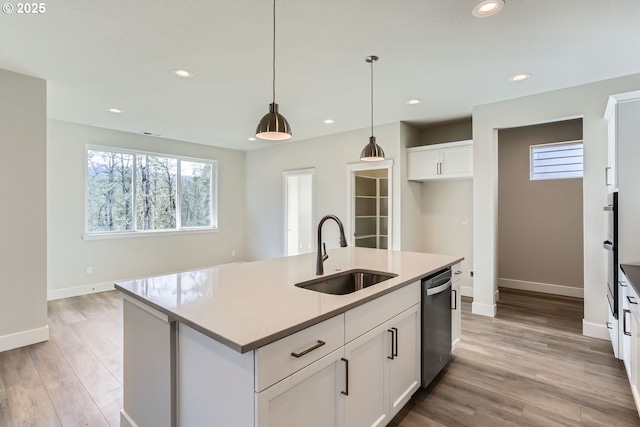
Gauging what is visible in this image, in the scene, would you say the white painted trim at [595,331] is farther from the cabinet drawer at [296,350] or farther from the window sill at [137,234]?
the window sill at [137,234]

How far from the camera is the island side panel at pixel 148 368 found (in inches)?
59.1

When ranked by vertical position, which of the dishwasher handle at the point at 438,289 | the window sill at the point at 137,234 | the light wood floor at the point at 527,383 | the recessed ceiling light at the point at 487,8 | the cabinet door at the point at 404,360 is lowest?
the light wood floor at the point at 527,383

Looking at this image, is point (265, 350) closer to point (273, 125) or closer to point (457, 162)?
point (273, 125)

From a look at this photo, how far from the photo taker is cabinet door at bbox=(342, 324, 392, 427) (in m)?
1.56

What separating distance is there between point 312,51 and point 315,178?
10.9ft

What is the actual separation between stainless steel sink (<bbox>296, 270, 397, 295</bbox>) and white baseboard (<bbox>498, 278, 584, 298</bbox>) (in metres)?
4.16

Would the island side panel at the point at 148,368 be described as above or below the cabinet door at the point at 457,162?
below

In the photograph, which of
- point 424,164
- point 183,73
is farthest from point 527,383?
point 183,73

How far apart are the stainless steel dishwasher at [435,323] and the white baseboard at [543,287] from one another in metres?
3.47

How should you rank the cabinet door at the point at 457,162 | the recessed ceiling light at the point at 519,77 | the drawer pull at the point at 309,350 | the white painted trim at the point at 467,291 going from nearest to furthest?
the drawer pull at the point at 309,350 < the recessed ceiling light at the point at 519,77 < the cabinet door at the point at 457,162 < the white painted trim at the point at 467,291

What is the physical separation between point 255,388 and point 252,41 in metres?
2.42

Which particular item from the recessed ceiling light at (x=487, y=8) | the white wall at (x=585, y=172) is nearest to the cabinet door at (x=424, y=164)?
the white wall at (x=585, y=172)

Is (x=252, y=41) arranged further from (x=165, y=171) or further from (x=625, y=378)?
(x=165, y=171)

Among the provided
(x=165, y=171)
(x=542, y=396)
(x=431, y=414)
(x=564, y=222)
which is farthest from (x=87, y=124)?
(x=564, y=222)
